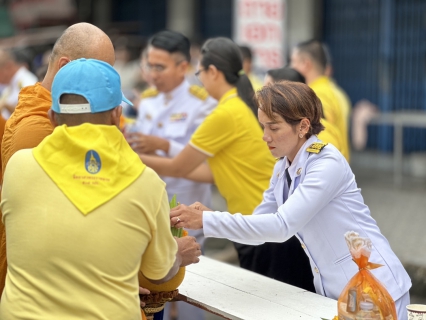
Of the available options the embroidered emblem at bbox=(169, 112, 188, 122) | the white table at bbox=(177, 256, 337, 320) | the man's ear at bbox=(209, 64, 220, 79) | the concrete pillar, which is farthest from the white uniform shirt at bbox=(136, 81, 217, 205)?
the concrete pillar

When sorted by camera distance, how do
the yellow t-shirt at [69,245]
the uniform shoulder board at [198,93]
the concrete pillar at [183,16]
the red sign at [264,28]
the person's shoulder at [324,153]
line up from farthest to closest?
1. the concrete pillar at [183,16]
2. the red sign at [264,28]
3. the uniform shoulder board at [198,93]
4. the person's shoulder at [324,153]
5. the yellow t-shirt at [69,245]

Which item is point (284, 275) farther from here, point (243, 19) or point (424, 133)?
point (424, 133)

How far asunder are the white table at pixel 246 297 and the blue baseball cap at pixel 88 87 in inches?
41.3

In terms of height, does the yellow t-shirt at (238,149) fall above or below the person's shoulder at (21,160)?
below

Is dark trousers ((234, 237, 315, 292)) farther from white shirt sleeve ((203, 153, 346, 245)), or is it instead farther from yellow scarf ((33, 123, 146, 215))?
yellow scarf ((33, 123, 146, 215))

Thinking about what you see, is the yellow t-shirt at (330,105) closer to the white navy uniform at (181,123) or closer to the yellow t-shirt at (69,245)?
the white navy uniform at (181,123)

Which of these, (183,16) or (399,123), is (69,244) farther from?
(183,16)

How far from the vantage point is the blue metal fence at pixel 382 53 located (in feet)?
31.9

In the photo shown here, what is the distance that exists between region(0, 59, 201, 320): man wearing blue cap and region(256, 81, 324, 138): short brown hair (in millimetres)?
898

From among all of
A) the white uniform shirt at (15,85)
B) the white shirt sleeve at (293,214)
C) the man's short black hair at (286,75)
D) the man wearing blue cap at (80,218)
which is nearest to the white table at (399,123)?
the white uniform shirt at (15,85)

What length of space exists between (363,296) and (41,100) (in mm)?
1483

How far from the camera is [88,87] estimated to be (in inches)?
83.0

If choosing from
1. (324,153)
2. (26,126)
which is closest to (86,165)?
(26,126)

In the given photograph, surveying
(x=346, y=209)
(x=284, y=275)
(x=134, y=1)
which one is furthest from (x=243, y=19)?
(x=134, y=1)
